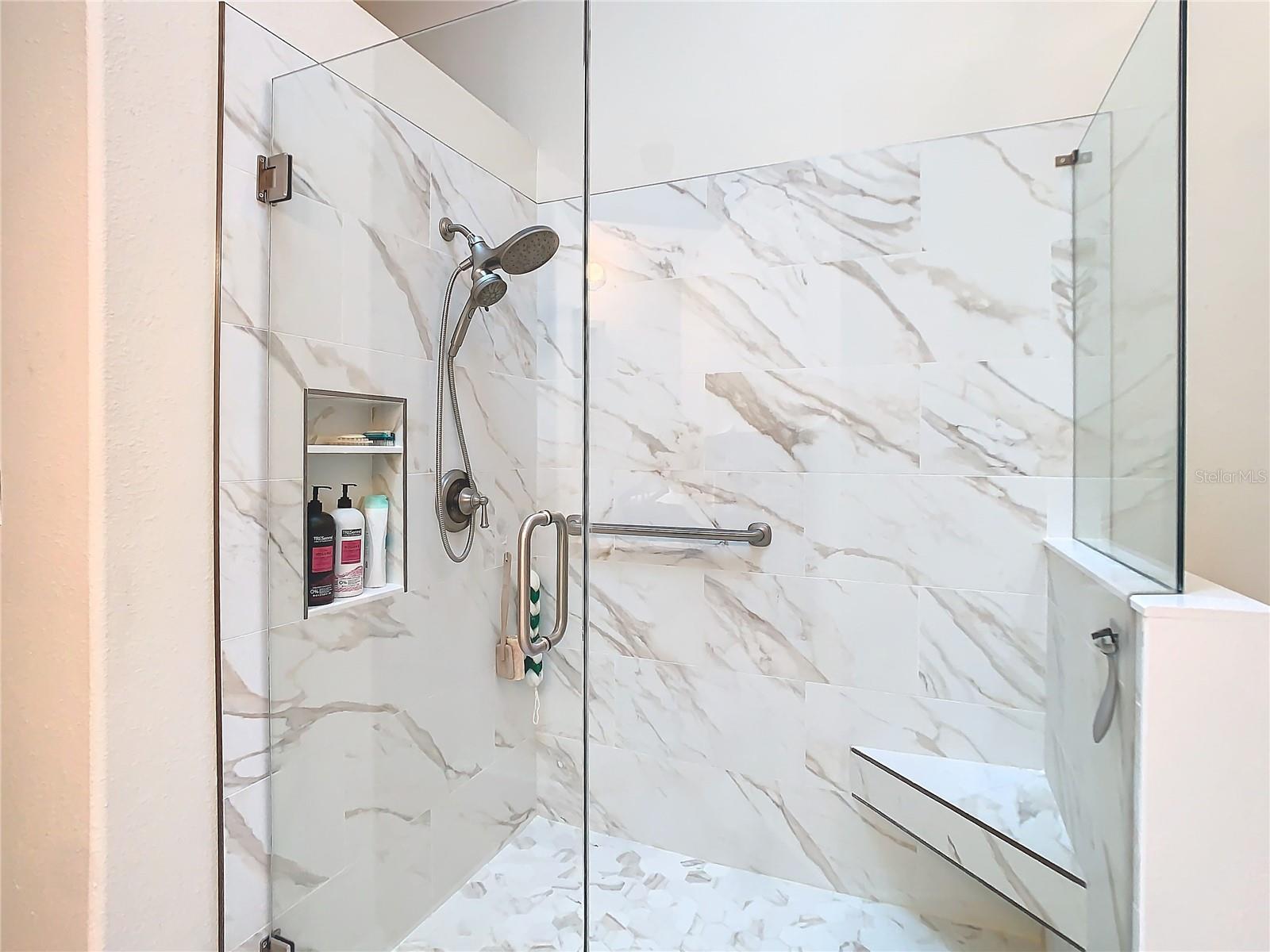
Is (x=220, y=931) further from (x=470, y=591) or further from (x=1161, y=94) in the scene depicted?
(x=1161, y=94)

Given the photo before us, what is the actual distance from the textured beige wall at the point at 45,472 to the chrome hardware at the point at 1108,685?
1.47m

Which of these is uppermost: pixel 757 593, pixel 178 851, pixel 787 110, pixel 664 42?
pixel 664 42

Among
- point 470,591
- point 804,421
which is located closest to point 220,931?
point 470,591

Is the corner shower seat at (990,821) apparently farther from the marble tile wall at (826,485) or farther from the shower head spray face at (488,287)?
the shower head spray face at (488,287)

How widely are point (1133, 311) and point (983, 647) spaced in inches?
27.0

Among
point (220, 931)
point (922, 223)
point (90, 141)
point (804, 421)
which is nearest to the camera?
point (90, 141)

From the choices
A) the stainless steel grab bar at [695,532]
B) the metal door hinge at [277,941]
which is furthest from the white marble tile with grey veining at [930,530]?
the metal door hinge at [277,941]

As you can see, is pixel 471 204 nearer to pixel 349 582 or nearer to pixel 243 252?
pixel 243 252

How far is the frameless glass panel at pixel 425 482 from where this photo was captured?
101cm

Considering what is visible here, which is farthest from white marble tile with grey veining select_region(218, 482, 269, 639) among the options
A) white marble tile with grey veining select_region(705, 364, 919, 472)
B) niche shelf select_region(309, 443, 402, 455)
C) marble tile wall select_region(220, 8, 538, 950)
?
white marble tile with grey veining select_region(705, 364, 919, 472)

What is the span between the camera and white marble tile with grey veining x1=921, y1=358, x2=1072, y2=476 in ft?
4.41

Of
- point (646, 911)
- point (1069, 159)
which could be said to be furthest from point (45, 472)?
point (1069, 159)

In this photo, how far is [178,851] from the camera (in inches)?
41.6

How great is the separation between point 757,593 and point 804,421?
411mm
